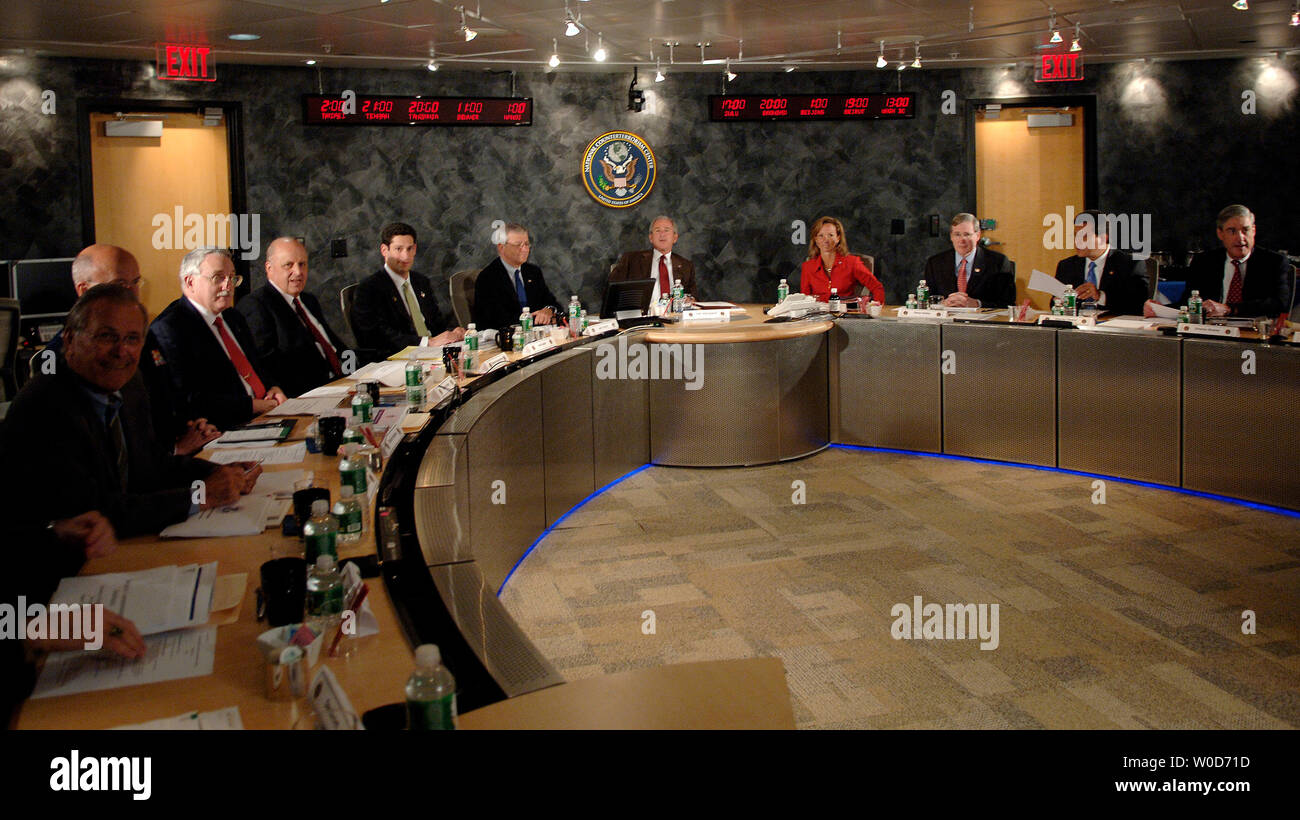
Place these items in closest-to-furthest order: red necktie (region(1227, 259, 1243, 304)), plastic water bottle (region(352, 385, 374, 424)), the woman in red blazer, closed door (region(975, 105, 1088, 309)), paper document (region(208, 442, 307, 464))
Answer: paper document (region(208, 442, 307, 464)) → plastic water bottle (region(352, 385, 374, 424)) → red necktie (region(1227, 259, 1243, 304)) → the woman in red blazer → closed door (region(975, 105, 1088, 309))

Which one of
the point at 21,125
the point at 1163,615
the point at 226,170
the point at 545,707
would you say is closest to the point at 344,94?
the point at 226,170

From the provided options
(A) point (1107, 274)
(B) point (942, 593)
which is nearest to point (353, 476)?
(B) point (942, 593)

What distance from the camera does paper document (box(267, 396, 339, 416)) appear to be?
3.79 meters

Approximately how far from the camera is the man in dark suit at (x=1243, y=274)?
17.8 ft

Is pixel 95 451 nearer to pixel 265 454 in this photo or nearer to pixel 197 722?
pixel 265 454

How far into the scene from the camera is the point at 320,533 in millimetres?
2074

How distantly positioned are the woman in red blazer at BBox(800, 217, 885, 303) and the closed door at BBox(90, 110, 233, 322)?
15.3ft

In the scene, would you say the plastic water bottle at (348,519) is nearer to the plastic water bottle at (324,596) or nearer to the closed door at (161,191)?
the plastic water bottle at (324,596)

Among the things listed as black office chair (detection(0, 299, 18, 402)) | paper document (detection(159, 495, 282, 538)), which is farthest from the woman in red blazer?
paper document (detection(159, 495, 282, 538))

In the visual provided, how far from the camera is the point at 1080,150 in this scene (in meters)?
9.63

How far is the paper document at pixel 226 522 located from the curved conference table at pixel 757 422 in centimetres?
8

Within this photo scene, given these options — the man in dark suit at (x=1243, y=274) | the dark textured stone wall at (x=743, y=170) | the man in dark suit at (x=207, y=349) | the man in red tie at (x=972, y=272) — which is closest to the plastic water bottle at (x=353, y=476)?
the man in dark suit at (x=207, y=349)

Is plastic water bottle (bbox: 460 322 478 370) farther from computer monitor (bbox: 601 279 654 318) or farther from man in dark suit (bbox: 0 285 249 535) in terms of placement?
man in dark suit (bbox: 0 285 249 535)

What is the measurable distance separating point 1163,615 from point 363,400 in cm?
288
